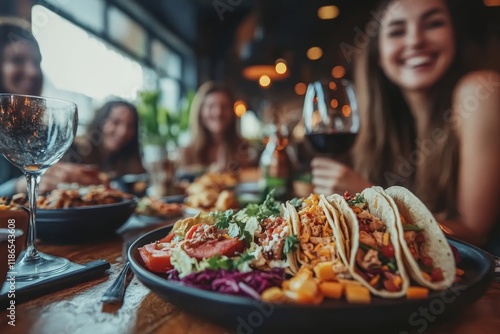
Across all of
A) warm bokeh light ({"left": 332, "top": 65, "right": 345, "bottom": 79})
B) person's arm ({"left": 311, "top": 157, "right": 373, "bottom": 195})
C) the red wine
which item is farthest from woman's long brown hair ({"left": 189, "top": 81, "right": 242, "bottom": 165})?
warm bokeh light ({"left": 332, "top": 65, "right": 345, "bottom": 79})

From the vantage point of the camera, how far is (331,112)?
1.63 meters

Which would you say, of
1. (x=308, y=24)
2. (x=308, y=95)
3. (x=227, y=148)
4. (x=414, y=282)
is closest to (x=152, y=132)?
(x=227, y=148)

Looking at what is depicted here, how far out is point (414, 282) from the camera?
0.66 metres

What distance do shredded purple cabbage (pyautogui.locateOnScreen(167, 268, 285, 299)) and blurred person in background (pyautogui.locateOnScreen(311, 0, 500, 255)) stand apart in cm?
120

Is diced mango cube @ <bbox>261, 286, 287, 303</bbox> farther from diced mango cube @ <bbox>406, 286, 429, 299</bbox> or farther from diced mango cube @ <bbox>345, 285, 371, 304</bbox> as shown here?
diced mango cube @ <bbox>406, 286, 429, 299</bbox>

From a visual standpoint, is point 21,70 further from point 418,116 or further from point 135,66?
point 135,66

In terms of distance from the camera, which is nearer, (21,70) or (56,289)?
(56,289)

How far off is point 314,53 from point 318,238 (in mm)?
9556

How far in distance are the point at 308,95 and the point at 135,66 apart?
609 centimetres

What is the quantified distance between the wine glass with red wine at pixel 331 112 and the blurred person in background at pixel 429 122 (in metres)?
0.25

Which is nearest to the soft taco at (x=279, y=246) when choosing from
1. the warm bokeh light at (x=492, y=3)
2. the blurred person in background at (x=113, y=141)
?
the blurred person in background at (x=113, y=141)

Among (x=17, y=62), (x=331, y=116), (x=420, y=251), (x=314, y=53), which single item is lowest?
(x=420, y=251)

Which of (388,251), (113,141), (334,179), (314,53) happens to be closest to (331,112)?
(334,179)

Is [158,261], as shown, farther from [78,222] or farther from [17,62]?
[17,62]
